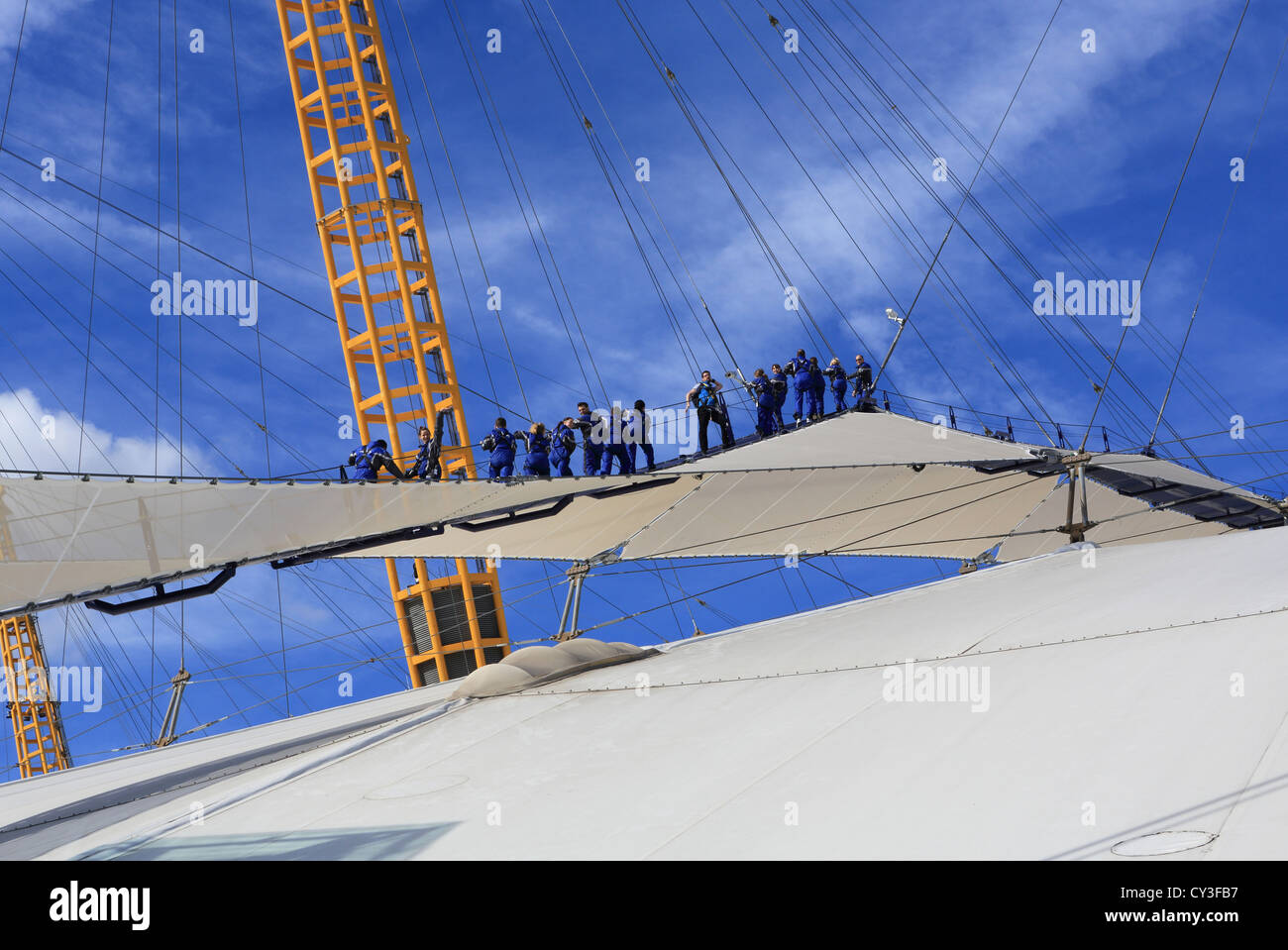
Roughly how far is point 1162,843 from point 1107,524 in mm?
21264

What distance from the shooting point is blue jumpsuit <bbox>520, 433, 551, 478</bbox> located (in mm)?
19672

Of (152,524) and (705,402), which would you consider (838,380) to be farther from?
(152,524)

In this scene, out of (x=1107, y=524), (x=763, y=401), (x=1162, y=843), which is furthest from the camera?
(x=1107, y=524)

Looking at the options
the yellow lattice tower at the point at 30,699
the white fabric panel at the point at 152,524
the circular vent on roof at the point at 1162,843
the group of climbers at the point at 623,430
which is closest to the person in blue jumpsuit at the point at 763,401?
the group of climbers at the point at 623,430

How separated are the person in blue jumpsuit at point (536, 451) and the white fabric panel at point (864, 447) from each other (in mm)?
2432

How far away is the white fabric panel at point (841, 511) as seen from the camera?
2161cm

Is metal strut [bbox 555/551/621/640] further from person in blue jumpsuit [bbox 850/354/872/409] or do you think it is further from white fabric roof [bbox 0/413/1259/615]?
person in blue jumpsuit [bbox 850/354/872/409]

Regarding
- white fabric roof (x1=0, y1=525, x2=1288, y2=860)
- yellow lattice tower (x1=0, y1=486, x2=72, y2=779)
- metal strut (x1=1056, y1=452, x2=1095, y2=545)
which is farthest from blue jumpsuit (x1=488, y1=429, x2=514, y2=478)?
yellow lattice tower (x1=0, y1=486, x2=72, y2=779)

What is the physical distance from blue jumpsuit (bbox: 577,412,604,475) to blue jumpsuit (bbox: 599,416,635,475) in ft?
0.46

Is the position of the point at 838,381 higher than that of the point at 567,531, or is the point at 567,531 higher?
the point at 838,381

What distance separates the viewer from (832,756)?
9.63 meters

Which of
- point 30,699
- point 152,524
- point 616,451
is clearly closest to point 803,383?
point 616,451

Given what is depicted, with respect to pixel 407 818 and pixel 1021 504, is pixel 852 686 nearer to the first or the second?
pixel 407 818
